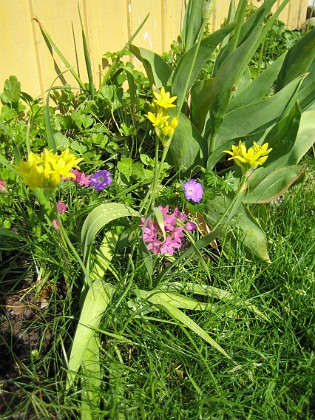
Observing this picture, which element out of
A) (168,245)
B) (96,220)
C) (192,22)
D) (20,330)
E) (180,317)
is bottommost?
(20,330)

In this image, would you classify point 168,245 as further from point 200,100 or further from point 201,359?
point 200,100

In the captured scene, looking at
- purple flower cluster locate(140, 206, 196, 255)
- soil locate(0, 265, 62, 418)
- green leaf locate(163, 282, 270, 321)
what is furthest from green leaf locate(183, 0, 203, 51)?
soil locate(0, 265, 62, 418)

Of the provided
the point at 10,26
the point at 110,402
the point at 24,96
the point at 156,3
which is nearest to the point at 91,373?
the point at 110,402

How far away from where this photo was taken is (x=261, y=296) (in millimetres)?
1443

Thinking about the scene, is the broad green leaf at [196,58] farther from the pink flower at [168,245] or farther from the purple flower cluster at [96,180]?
the pink flower at [168,245]

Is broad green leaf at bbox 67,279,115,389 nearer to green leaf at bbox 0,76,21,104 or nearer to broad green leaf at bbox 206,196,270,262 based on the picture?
broad green leaf at bbox 206,196,270,262

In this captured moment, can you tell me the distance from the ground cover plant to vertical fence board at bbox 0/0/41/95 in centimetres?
8

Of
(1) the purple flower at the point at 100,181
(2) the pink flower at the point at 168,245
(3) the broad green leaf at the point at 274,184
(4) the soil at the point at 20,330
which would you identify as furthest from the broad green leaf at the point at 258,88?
(4) the soil at the point at 20,330

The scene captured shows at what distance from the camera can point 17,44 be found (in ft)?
6.02

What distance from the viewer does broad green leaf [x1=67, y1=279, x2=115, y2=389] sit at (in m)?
1.22

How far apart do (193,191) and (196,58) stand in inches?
17.3

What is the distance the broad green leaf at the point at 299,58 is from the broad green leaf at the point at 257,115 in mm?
166

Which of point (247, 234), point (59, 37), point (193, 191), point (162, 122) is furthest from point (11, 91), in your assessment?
point (247, 234)

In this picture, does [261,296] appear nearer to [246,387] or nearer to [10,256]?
[246,387]
